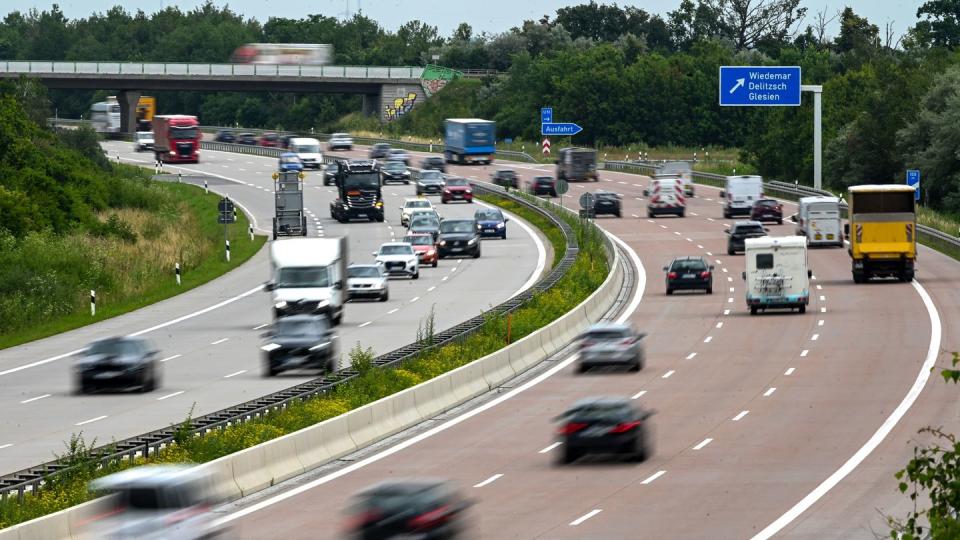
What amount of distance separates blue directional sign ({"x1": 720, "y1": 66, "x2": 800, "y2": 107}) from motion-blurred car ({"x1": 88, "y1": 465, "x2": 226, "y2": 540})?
80.0 meters

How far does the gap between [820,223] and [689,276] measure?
17.9 metres

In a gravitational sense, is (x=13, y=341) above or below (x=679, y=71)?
below

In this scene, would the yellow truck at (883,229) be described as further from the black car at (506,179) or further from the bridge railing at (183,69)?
the bridge railing at (183,69)

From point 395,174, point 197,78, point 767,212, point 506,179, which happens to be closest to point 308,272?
point 767,212

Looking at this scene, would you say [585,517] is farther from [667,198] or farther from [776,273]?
[667,198]

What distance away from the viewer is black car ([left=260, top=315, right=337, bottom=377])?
42.1m

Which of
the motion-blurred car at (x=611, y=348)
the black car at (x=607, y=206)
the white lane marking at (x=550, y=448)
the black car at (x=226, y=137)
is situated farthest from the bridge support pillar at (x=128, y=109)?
the white lane marking at (x=550, y=448)

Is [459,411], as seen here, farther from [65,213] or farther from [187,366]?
[65,213]

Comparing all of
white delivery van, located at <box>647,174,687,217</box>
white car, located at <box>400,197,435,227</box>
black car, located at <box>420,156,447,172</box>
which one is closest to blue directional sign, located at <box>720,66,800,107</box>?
white delivery van, located at <box>647,174,687,217</box>

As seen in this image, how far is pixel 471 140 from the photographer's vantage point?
132 m

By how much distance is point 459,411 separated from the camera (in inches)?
1508

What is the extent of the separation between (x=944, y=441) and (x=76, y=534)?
58.4ft

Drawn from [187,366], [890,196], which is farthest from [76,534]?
[890,196]

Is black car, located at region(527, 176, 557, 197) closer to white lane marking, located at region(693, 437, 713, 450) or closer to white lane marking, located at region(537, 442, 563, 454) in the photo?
white lane marking, located at region(693, 437, 713, 450)
